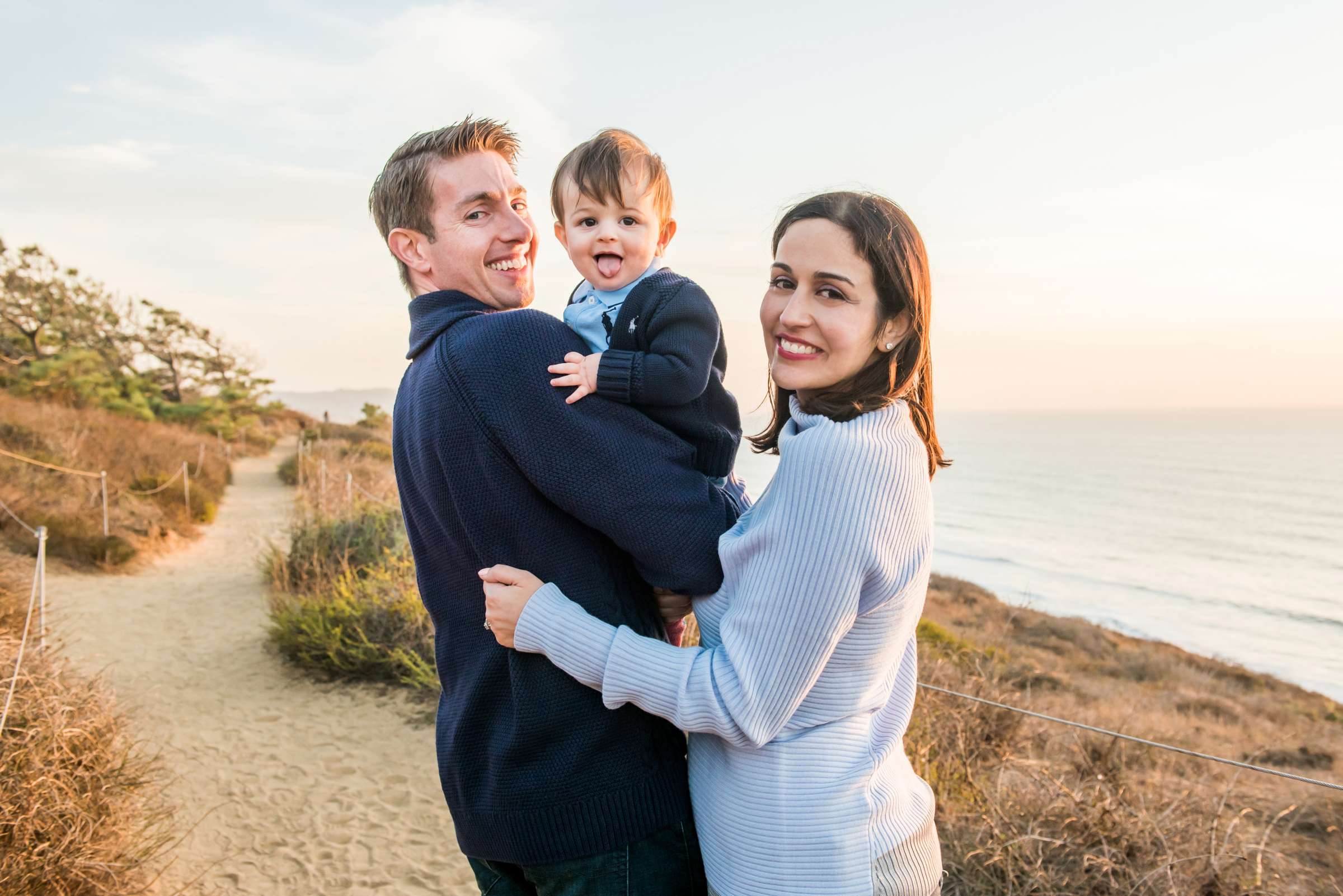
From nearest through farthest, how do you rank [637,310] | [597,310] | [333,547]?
[637,310] < [597,310] < [333,547]

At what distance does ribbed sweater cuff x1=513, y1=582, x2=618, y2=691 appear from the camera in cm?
134

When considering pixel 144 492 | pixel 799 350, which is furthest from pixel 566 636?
pixel 144 492

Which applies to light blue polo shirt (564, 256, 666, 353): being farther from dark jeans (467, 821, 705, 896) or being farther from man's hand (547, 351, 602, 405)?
dark jeans (467, 821, 705, 896)

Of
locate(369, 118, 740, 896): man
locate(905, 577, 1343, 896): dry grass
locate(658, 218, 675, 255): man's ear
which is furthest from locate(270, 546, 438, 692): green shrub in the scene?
locate(369, 118, 740, 896): man

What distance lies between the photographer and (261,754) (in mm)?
5953

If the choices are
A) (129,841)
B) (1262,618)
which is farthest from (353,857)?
(1262,618)

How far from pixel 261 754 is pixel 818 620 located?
601 cm

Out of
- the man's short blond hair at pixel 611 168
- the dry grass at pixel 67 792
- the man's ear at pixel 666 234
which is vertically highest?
the man's short blond hair at pixel 611 168

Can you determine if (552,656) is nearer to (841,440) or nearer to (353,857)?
(841,440)

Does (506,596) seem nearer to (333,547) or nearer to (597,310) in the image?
(597,310)

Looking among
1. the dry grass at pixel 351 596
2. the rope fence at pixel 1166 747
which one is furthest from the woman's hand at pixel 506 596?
the dry grass at pixel 351 596

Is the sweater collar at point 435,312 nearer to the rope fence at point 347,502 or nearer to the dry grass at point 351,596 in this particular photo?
the rope fence at point 347,502

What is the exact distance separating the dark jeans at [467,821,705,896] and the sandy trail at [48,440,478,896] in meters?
3.66

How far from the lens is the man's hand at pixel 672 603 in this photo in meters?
1.52
